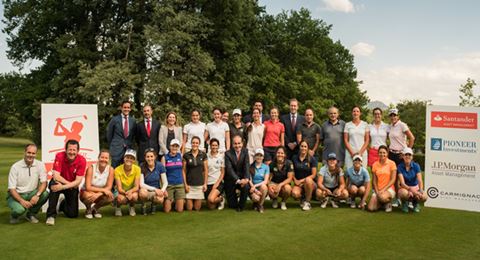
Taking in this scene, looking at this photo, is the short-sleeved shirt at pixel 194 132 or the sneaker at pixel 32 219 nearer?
the sneaker at pixel 32 219

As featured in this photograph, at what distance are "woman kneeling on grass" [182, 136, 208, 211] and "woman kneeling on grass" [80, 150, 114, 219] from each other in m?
1.37

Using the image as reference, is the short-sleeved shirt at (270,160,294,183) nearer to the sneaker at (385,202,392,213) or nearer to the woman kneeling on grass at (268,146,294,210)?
the woman kneeling on grass at (268,146,294,210)

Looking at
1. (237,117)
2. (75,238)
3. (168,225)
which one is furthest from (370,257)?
(237,117)

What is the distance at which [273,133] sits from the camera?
8859 mm

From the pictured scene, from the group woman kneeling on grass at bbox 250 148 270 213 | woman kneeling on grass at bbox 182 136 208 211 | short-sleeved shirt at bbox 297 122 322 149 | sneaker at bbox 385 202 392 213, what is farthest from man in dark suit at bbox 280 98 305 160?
sneaker at bbox 385 202 392 213

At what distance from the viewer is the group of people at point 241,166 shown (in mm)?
7508

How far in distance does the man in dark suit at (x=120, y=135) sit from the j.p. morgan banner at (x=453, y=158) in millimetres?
5676

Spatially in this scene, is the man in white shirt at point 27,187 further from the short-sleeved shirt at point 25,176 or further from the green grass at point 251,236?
the green grass at point 251,236

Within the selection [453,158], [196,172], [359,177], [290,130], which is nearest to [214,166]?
[196,172]

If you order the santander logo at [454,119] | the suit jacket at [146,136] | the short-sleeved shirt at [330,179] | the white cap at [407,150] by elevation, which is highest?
the santander logo at [454,119]

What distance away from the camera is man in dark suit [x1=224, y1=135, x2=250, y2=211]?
322 inches

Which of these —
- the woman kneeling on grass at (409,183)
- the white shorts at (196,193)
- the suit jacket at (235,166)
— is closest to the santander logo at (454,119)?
the woman kneeling on grass at (409,183)

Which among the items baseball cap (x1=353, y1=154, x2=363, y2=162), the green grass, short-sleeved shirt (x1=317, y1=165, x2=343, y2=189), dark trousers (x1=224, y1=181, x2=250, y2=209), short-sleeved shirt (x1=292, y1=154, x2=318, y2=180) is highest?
baseball cap (x1=353, y1=154, x2=363, y2=162)

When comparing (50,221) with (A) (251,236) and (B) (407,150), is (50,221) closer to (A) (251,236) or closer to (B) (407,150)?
(A) (251,236)
